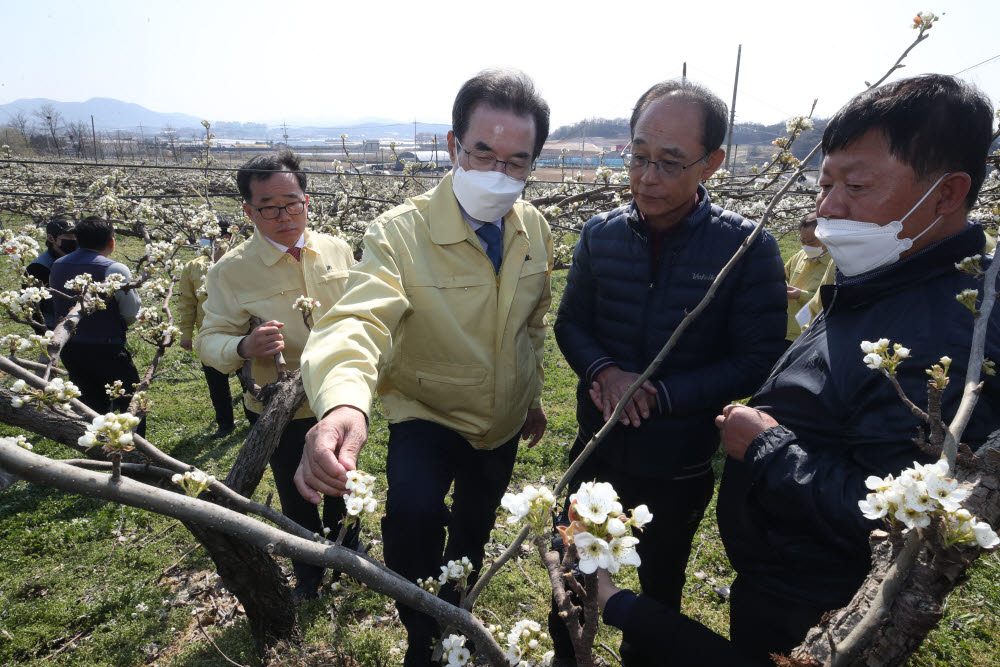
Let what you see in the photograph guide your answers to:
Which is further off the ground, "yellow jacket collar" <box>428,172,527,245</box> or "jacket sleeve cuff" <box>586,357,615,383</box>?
"yellow jacket collar" <box>428,172,527,245</box>

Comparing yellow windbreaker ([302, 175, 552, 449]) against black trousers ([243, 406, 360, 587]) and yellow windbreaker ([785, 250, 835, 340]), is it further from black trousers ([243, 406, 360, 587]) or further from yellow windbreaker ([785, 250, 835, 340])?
yellow windbreaker ([785, 250, 835, 340])

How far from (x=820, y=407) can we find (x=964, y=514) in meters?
0.75

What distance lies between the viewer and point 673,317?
215 cm

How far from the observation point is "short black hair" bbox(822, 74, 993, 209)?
1.38 m

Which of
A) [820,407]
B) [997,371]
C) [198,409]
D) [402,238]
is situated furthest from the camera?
[198,409]

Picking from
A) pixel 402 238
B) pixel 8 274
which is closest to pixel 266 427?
pixel 402 238

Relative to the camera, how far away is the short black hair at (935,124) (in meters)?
1.38

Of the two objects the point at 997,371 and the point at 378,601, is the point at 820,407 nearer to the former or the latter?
the point at 997,371

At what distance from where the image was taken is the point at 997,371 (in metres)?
1.23

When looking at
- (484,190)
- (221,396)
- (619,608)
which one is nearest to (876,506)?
(619,608)

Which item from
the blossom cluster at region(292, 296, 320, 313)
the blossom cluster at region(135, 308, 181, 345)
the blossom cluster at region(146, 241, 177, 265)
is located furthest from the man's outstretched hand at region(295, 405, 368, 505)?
the blossom cluster at region(146, 241, 177, 265)

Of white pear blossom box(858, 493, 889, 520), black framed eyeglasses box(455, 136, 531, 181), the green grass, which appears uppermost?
Answer: black framed eyeglasses box(455, 136, 531, 181)

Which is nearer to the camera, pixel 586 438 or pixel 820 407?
pixel 820 407

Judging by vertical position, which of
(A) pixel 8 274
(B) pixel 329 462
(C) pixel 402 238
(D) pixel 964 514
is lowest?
(A) pixel 8 274
